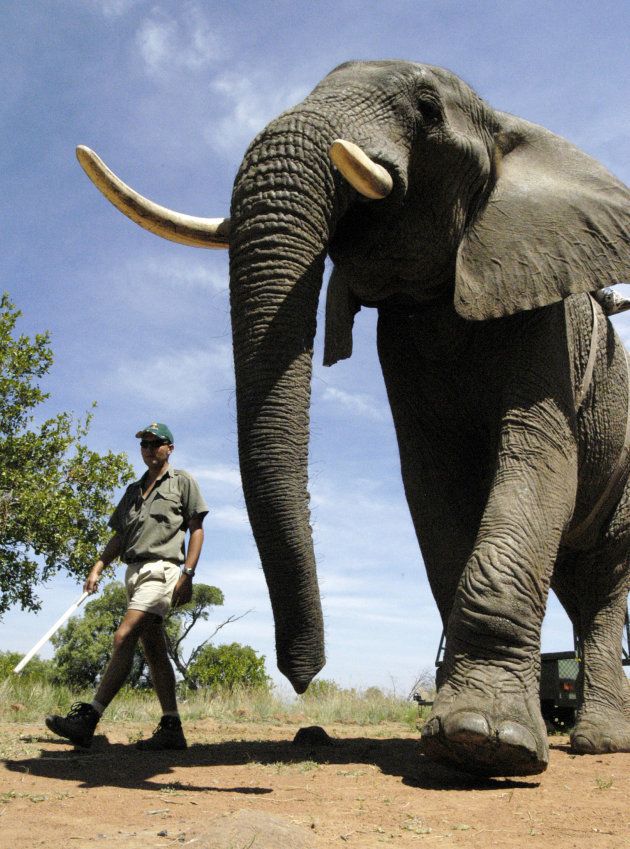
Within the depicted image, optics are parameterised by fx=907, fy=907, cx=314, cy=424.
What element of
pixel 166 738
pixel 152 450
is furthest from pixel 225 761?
pixel 152 450

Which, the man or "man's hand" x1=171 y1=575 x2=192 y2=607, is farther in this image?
"man's hand" x1=171 y1=575 x2=192 y2=607

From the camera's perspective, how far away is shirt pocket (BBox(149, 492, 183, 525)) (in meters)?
6.18

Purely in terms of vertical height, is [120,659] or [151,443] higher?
[151,443]

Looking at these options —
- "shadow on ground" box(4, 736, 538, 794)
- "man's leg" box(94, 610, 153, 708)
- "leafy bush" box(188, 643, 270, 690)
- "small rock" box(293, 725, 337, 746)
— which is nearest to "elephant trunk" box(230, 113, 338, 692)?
"shadow on ground" box(4, 736, 538, 794)

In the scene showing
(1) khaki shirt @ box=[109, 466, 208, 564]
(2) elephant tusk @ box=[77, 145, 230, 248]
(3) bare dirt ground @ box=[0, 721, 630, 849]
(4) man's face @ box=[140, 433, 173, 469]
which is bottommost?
(3) bare dirt ground @ box=[0, 721, 630, 849]

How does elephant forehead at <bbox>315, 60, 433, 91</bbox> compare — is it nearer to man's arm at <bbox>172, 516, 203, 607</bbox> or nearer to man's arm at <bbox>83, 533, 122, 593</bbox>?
Result: man's arm at <bbox>172, 516, 203, 607</bbox>

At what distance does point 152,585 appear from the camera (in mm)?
6000

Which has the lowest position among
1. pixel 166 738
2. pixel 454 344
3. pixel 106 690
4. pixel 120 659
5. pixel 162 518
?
pixel 166 738

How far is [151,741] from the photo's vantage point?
577 cm

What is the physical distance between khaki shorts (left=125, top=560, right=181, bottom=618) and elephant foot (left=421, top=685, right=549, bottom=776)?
2294 mm

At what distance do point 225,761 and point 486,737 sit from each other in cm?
177

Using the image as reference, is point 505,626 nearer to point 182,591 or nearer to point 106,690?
point 182,591

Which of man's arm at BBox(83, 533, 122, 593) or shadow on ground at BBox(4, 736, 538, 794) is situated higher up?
man's arm at BBox(83, 533, 122, 593)

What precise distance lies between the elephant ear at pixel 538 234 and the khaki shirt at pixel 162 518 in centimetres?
236
